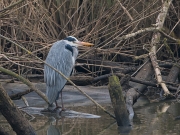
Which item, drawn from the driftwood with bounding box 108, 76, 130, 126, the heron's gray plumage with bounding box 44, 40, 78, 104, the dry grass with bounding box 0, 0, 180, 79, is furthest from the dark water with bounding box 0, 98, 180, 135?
the dry grass with bounding box 0, 0, 180, 79

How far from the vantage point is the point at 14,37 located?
7863 millimetres

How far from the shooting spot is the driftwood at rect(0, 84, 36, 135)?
13.7 feet

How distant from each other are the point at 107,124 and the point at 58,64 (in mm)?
1574

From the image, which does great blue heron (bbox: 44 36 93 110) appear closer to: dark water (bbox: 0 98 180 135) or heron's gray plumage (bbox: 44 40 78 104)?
heron's gray plumage (bbox: 44 40 78 104)

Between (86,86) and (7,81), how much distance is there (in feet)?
3.93

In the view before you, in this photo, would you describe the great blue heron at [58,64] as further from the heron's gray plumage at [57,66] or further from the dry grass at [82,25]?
the dry grass at [82,25]

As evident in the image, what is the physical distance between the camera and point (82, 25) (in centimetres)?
821

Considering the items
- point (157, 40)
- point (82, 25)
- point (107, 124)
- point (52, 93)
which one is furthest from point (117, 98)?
point (82, 25)

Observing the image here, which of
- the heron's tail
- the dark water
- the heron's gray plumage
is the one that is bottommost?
the dark water

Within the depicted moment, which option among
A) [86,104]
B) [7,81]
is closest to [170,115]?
[86,104]

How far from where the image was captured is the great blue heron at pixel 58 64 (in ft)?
21.7

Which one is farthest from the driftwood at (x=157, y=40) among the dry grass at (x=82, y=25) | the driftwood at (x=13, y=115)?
the driftwood at (x=13, y=115)

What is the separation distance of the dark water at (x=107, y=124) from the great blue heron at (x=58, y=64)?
0.43 metres

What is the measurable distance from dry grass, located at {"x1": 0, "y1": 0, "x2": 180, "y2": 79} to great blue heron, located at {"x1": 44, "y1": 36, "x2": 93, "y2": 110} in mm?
496
